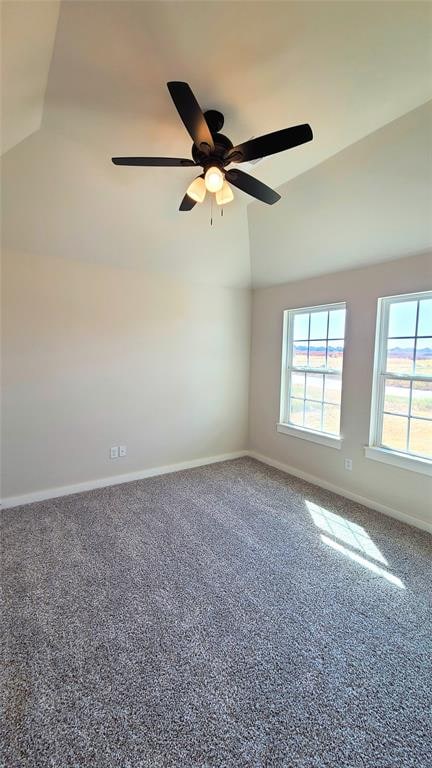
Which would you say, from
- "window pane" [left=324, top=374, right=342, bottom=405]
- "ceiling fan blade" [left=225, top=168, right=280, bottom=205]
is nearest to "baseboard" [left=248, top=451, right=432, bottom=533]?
"window pane" [left=324, top=374, right=342, bottom=405]

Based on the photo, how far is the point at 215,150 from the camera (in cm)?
173

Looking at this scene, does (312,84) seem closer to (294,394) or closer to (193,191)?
(193,191)

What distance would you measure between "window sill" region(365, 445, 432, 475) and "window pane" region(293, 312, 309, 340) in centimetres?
151

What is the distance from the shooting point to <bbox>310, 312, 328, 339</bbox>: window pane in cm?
366

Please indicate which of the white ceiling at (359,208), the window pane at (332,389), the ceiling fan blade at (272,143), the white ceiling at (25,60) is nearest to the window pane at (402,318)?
the white ceiling at (359,208)

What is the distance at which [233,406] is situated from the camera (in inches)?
178

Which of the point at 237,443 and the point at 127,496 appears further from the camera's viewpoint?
the point at 237,443

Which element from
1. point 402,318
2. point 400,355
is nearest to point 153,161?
point 402,318

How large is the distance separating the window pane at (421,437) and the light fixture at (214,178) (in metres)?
2.56

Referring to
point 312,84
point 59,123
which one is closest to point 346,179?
point 312,84

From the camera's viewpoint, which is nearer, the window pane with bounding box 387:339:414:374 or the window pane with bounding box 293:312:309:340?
the window pane with bounding box 387:339:414:374

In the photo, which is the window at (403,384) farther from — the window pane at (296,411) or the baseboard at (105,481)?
the baseboard at (105,481)

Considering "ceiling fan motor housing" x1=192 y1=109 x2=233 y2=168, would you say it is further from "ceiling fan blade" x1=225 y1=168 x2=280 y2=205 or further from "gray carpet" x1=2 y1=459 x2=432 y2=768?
"gray carpet" x1=2 y1=459 x2=432 y2=768

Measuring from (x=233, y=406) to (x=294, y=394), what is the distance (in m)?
0.89
